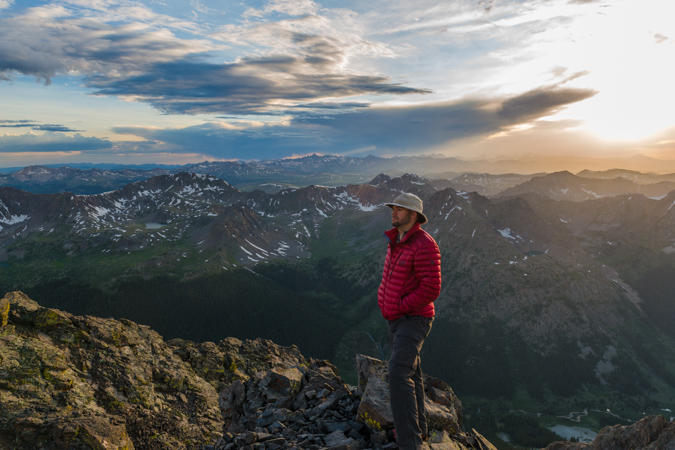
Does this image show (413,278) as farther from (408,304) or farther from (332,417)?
(332,417)

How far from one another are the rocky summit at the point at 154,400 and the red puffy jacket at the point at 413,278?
14.9ft

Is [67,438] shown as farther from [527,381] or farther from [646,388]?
[646,388]

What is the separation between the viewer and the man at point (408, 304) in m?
9.34

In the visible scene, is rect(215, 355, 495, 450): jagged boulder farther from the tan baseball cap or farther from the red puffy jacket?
the tan baseball cap

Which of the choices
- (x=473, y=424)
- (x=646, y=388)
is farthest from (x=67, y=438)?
(x=646, y=388)

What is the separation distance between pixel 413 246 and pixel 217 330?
200 meters

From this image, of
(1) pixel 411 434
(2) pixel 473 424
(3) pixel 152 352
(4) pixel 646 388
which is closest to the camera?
(1) pixel 411 434

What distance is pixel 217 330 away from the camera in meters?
184

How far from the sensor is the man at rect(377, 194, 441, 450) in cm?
934

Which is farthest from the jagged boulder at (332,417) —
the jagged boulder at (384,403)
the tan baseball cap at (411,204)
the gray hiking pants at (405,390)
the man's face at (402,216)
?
the tan baseball cap at (411,204)

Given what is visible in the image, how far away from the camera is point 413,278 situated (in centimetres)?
978

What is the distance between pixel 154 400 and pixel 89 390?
5090mm

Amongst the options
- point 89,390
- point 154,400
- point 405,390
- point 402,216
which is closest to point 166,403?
point 154,400

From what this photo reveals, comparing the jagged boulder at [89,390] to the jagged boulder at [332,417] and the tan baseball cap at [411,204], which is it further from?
the tan baseball cap at [411,204]
